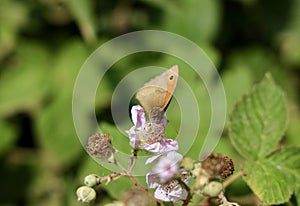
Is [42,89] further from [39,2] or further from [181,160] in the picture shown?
[181,160]

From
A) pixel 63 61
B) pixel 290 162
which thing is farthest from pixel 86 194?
pixel 63 61

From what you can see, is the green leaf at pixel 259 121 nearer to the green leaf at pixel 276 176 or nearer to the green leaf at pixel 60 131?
the green leaf at pixel 276 176

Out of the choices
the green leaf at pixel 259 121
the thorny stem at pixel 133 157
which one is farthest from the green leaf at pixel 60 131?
the thorny stem at pixel 133 157

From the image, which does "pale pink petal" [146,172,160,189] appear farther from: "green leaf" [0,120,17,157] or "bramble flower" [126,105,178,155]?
"green leaf" [0,120,17,157]

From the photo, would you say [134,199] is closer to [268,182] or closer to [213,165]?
[213,165]

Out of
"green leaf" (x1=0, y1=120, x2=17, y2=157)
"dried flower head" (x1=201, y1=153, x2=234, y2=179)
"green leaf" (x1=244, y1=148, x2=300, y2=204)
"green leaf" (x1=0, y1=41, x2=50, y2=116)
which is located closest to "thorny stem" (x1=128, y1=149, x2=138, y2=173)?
"dried flower head" (x1=201, y1=153, x2=234, y2=179)

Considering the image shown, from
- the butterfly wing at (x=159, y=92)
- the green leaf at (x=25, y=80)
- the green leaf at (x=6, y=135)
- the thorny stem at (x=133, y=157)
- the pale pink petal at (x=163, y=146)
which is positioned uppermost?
the green leaf at (x=25, y=80)

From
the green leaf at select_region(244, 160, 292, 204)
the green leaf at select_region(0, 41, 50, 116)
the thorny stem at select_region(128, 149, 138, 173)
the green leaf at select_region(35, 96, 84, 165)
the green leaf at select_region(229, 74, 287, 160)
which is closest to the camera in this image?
the thorny stem at select_region(128, 149, 138, 173)

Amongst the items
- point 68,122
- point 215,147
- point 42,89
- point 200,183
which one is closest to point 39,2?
point 42,89
